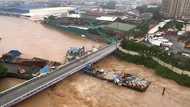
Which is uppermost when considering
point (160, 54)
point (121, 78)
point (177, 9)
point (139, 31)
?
point (177, 9)

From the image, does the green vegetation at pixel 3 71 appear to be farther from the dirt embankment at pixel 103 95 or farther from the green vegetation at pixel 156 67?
the green vegetation at pixel 156 67

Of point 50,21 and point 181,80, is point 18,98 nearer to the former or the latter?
point 181,80

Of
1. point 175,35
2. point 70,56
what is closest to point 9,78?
point 70,56

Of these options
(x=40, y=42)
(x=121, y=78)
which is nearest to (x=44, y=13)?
(x=40, y=42)

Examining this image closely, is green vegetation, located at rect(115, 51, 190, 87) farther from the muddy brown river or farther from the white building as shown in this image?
the white building

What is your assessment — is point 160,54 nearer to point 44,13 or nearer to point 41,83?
point 41,83
